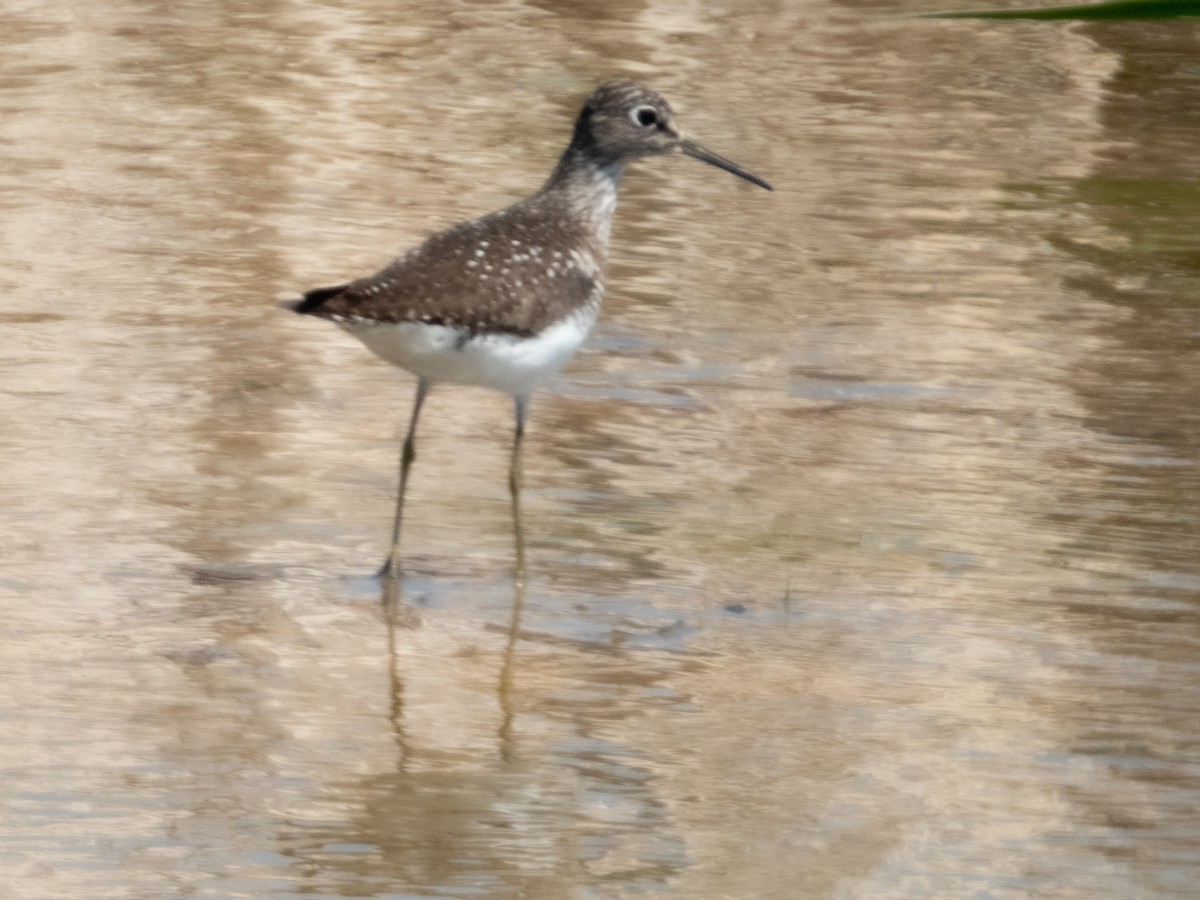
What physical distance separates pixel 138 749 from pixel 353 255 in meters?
4.79

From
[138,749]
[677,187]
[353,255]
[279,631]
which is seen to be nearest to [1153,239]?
[677,187]

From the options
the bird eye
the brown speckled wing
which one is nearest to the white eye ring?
the bird eye

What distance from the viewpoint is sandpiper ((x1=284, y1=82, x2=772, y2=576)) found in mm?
5875

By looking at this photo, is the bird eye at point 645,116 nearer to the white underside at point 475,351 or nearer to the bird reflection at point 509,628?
the white underside at point 475,351

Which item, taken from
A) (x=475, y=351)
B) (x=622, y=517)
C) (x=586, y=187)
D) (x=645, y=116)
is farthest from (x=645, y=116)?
(x=475, y=351)

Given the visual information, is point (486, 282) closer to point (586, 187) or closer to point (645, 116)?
point (586, 187)

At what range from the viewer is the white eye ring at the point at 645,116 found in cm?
716

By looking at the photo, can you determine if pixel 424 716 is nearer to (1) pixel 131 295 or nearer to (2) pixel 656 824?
(2) pixel 656 824

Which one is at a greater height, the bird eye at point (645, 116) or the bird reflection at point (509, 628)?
the bird eye at point (645, 116)

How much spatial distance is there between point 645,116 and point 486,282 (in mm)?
1349

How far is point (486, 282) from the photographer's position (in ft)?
20.1

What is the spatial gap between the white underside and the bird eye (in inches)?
40.0

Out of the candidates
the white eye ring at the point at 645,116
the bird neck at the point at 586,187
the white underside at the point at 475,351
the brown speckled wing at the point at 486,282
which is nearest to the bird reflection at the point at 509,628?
the white underside at the point at 475,351

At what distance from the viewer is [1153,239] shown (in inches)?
414
